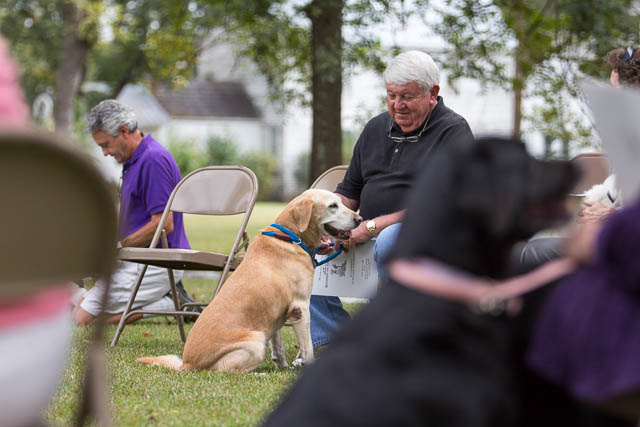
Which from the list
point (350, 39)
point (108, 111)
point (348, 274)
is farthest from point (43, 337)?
point (350, 39)

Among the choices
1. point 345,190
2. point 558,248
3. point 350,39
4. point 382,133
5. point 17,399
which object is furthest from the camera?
point 350,39

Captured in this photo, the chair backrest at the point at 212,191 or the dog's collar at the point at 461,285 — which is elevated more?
the dog's collar at the point at 461,285

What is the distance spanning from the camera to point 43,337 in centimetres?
177

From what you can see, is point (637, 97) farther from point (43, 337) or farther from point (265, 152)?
→ point (265, 152)

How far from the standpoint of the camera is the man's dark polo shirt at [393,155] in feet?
16.0

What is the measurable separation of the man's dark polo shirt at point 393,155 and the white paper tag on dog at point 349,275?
0.26 meters

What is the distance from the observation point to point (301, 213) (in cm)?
512

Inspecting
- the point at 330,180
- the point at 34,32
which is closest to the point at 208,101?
the point at 34,32

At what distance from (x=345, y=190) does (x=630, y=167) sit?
3540 mm

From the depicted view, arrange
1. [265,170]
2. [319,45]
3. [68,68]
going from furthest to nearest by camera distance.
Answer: [265,170] < [68,68] < [319,45]

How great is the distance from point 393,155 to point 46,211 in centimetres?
348

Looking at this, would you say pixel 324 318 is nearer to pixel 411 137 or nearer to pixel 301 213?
pixel 301 213

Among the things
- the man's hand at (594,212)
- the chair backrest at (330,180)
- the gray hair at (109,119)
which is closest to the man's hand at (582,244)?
the man's hand at (594,212)

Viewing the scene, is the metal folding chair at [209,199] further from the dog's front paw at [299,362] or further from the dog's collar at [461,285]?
the dog's collar at [461,285]
